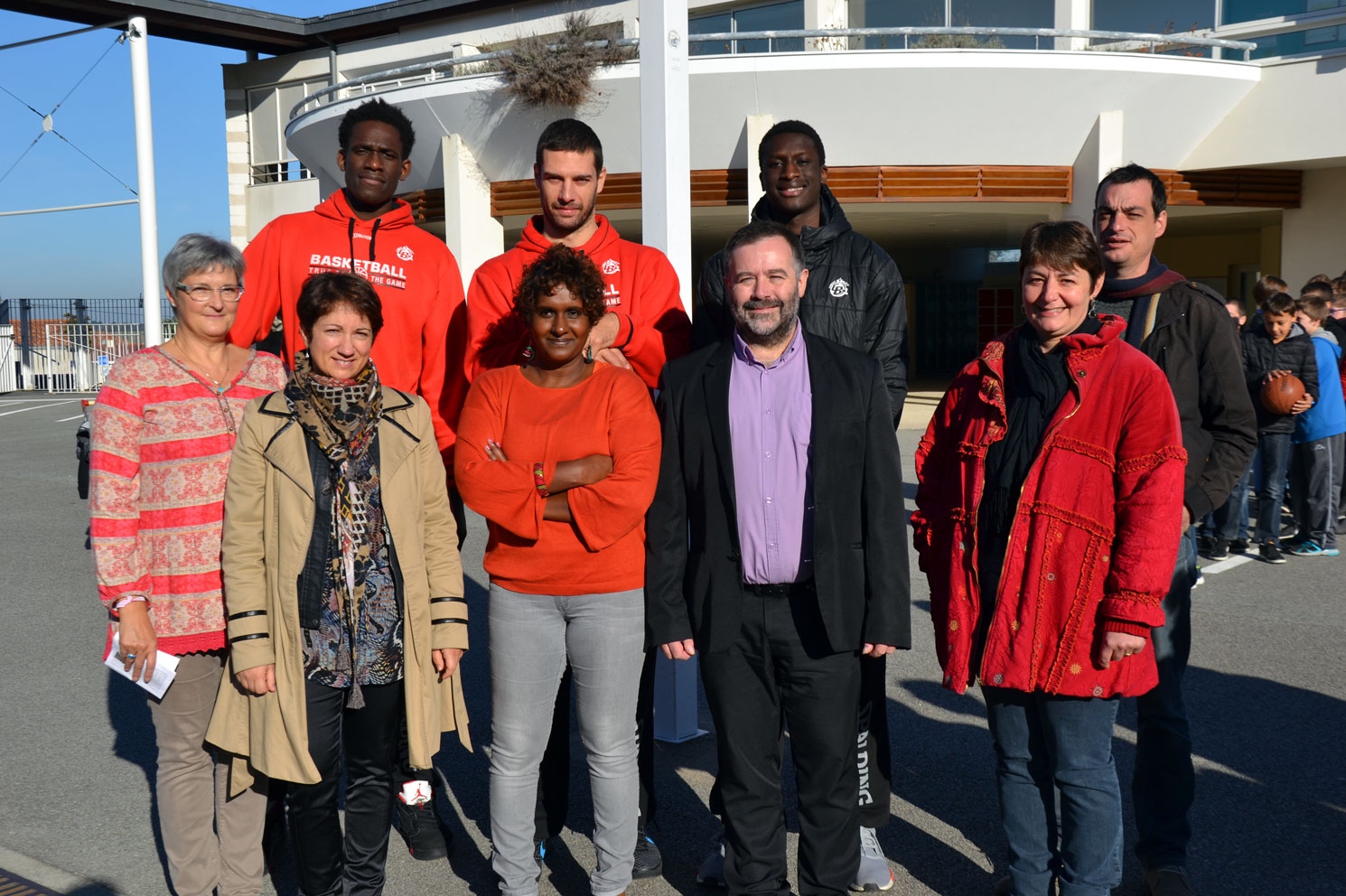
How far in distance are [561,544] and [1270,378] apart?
7.33 m

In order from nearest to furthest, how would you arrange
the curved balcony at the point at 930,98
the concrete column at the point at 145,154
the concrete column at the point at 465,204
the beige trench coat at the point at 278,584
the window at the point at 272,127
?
the beige trench coat at the point at 278,584, the concrete column at the point at 145,154, the curved balcony at the point at 930,98, the concrete column at the point at 465,204, the window at the point at 272,127

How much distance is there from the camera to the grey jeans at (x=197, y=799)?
3.22m

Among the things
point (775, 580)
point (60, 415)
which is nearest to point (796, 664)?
point (775, 580)

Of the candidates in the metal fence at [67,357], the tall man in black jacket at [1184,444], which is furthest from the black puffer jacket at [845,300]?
the metal fence at [67,357]

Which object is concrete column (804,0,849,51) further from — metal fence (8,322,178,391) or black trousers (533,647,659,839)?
metal fence (8,322,178,391)

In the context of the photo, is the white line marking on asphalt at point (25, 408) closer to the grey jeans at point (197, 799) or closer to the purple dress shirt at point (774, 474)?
the grey jeans at point (197, 799)

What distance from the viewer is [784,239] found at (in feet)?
10.2

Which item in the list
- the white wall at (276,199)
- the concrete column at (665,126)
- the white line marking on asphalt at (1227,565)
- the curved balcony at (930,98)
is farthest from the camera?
the white wall at (276,199)

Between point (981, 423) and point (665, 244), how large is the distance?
1.93 metres

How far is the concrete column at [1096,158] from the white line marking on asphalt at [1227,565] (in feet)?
29.6

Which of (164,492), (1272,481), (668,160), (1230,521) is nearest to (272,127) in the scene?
(1230,521)

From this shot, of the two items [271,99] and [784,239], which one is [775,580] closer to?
[784,239]

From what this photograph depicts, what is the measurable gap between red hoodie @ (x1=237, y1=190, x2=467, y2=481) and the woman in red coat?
1856 mm

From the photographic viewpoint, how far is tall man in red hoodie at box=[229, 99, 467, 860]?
3793mm
